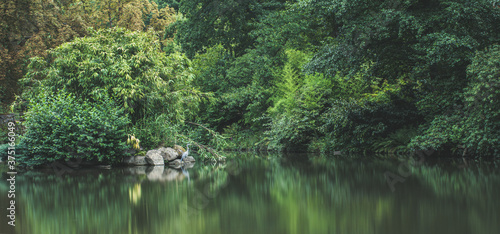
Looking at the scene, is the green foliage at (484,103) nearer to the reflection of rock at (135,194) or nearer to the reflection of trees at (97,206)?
the reflection of trees at (97,206)

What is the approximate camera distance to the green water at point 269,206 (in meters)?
3.86

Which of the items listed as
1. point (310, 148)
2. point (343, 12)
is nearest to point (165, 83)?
point (343, 12)

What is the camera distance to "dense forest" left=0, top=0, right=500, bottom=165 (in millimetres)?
11477

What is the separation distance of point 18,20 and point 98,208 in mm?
19724

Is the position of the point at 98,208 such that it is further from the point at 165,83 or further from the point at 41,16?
the point at 41,16

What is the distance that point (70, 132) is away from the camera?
38.0 ft

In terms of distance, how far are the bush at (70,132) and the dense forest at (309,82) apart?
0.04 m

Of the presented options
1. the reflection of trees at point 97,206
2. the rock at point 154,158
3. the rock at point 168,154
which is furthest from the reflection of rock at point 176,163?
the reflection of trees at point 97,206

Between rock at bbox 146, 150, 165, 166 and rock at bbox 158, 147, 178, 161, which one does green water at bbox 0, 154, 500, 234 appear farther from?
rock at bbox 158, 147, 178, 161

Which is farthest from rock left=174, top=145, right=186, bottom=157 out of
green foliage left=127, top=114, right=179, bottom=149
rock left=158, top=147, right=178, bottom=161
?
rock left=158, top=147, right=178, bottom=161

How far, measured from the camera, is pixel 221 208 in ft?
16.3

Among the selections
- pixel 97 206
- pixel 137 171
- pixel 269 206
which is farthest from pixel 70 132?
pixel 269 206

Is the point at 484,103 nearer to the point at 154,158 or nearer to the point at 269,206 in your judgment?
the point at 269,206

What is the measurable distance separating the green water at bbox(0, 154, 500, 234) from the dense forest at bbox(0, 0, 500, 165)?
394 cm
